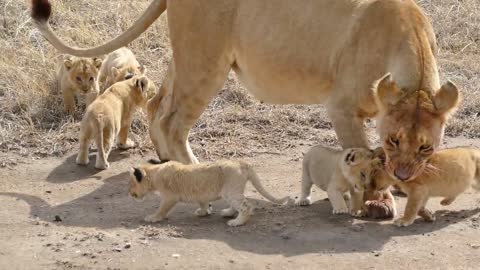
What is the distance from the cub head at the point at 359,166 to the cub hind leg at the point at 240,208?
2.18 feet

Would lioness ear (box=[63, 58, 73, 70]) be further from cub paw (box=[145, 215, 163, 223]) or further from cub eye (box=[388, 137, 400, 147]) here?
cub eye (box=[388, 137, 400, 147])

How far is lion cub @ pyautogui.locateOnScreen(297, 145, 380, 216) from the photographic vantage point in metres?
6.47

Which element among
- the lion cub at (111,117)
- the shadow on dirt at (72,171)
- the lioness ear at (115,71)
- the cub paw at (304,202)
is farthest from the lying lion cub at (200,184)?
the lioness ear at (115,71)

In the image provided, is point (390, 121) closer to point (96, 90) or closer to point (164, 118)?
point (164, 118)

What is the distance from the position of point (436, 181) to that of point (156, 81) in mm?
3944

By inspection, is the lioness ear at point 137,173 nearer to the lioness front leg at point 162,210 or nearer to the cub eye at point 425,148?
the lioness front leg at point 162,210

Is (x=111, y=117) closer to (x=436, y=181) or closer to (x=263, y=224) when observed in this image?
(x=263, y=224)

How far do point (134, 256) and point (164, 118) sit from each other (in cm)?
190

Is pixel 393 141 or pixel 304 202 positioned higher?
pixel 393 141

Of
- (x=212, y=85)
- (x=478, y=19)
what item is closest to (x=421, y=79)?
(x=212, y=85)

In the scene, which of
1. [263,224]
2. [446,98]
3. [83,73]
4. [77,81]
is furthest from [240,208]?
[83,73]

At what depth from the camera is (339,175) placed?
6.63 m

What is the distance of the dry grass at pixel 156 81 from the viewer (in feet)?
28.1

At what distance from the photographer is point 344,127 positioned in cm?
671
